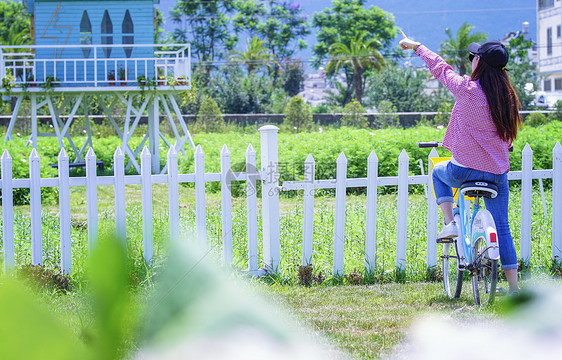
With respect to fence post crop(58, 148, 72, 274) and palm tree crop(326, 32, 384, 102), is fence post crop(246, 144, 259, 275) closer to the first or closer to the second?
fence post crop(58, 148, 72, 274)

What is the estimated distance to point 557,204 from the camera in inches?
196

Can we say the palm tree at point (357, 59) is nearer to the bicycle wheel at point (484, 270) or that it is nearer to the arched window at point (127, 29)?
the arched window at point (127, 29)

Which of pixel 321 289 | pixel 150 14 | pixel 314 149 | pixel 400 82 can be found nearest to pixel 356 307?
pixel 321 289

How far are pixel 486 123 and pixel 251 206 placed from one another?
1.64m

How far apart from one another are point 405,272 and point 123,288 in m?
4.71

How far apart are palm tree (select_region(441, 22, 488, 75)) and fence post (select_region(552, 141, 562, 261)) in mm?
34671

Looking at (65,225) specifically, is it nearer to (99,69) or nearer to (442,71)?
(442,71)

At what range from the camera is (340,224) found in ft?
15.3

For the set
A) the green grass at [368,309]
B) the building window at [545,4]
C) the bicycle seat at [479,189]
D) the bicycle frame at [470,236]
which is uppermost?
the building window at [545,4]

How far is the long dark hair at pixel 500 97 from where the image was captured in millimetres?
3680

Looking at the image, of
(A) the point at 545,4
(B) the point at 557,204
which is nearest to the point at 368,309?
(B) the point at 557,204

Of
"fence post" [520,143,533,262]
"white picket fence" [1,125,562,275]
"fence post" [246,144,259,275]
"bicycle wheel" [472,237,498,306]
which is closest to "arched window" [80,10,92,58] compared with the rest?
"white picket fence" [1,125,562,275]

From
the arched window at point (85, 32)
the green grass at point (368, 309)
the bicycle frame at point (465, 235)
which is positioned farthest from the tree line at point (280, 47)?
the bicycle frame at point (465, 235)

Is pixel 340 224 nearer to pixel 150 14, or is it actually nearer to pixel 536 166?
pixel 536 166
